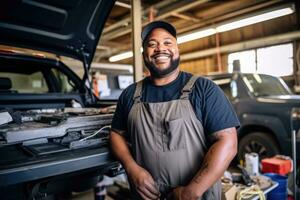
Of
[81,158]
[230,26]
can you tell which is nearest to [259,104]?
[230,26]

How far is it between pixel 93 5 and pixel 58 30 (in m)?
0.42

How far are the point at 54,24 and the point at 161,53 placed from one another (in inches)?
48.1

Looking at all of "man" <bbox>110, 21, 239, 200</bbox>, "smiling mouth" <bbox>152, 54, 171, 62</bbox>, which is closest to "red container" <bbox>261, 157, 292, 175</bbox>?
"man" <bbox>110, 21, 239, 200</bbox>

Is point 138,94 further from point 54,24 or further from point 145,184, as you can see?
point 54,24

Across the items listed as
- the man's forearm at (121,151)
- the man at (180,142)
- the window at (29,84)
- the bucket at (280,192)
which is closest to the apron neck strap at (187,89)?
the man at (180,142)

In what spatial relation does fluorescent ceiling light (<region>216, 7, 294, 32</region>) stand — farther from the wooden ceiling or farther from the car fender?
the car fender

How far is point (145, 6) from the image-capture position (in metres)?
5.34

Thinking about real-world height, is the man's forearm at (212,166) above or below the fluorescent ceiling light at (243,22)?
below

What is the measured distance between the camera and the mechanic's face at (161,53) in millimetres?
1492

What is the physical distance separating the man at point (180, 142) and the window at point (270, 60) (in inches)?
242

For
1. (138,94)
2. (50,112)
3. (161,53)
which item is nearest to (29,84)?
(50,112)

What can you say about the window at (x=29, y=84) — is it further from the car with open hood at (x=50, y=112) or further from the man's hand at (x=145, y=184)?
the man's hand at (x=145, y=184)

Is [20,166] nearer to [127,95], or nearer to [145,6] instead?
[127,95]

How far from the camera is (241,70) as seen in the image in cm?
662
